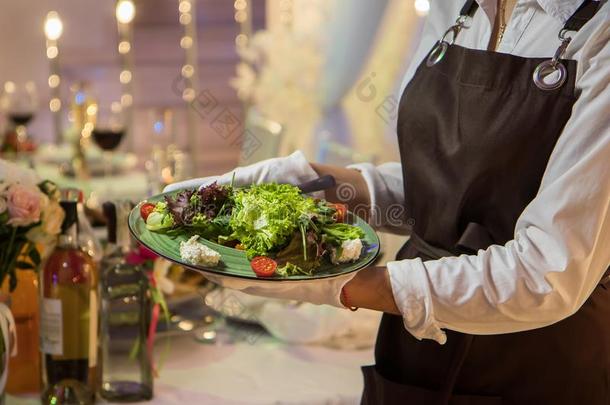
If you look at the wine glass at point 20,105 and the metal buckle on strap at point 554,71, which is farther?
the wine glass at point 20,105

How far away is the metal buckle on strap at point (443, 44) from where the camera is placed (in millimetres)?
1299

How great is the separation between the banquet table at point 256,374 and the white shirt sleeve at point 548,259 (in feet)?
1.34

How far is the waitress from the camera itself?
1.07m

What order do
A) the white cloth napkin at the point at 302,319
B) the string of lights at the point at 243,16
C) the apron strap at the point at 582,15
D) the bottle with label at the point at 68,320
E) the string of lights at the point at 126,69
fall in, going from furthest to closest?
1. the string of lights at the point at 243,16
2. the string of lights at the point at 126,69
3. the white cloth napkin at the point at 302,319
4. the bottle with label at the point at 68,320
5. the apron strap at the point at 582,15

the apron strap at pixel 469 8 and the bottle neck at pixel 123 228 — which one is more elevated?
the apron strap at pixel 469 8

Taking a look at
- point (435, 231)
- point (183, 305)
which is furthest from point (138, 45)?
point (435, 231)

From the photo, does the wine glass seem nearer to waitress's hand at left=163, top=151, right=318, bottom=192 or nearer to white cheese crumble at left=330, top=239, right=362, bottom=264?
waitress's hand at left=163, top=151, right=318, bottom=192

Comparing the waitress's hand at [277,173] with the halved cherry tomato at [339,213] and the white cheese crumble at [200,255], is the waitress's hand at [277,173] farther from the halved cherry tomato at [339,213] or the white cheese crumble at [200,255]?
the white cheese crumble at [200,255]

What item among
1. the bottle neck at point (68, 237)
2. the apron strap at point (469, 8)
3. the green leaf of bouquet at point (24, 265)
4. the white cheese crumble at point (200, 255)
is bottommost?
the green leaf of bouquet at point (24, 265)

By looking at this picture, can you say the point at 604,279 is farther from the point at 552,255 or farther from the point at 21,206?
the point at 21,206

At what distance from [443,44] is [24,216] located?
2.38 ft

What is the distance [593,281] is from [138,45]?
19.7 feet

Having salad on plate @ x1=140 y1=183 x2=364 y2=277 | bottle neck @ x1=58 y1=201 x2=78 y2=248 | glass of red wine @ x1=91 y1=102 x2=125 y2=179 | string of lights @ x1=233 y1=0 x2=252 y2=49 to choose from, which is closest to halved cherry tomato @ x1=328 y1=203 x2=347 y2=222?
salad on plate @ x1=140 y1=183 x2=364 y2=277

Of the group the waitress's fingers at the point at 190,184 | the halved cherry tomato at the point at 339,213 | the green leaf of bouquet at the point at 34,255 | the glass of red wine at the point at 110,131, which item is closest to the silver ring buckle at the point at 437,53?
the halved cherry tomato at the point at 339,213
